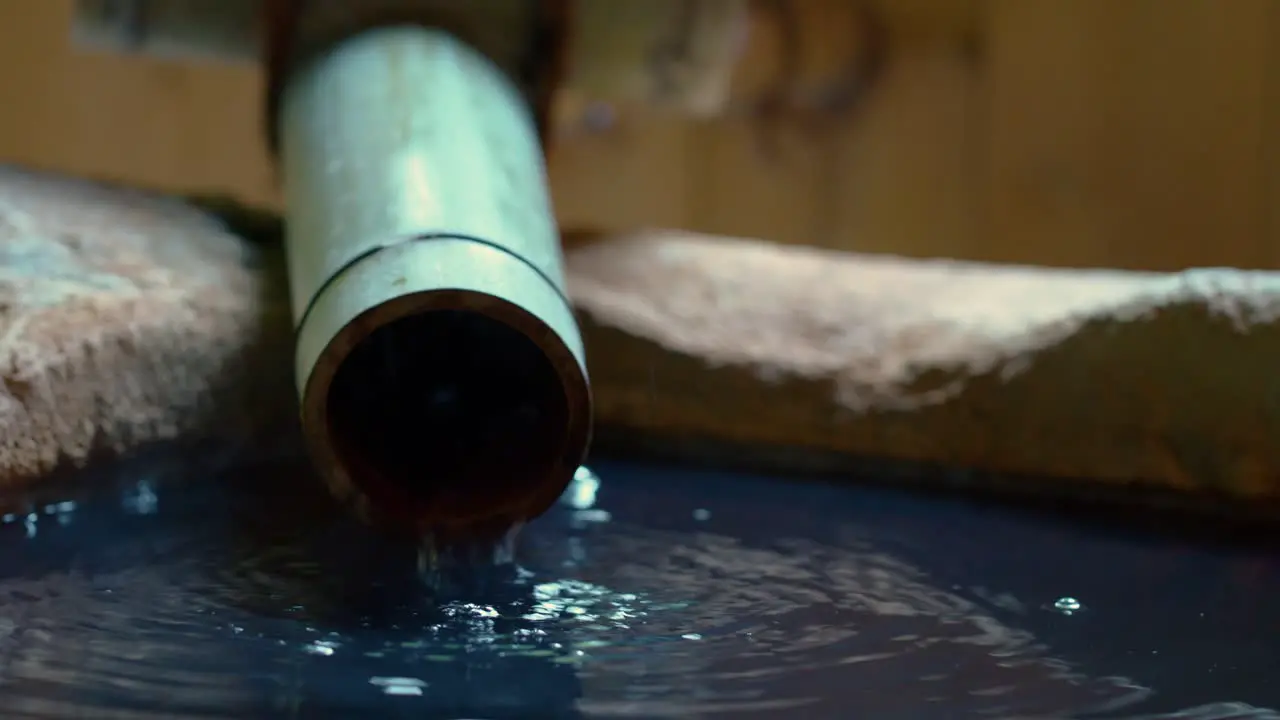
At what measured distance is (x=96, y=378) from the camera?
5.37 ft

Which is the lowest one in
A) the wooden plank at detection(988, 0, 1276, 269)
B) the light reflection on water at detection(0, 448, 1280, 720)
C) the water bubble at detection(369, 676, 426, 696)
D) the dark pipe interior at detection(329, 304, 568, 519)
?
the water bubble at detection(369, 676, 426, 696)

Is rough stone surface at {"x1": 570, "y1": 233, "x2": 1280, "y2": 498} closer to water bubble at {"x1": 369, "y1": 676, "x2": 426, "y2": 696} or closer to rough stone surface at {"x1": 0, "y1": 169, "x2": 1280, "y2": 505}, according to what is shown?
rough stone surface at {"x1": 0, "y1": 169, "x2": 1280, "y2": 505}

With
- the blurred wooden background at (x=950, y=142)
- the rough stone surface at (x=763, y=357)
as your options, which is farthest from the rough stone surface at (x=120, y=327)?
the blurred wooden background at (x=950, y=142)

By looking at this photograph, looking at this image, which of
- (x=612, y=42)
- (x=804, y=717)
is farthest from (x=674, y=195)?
(x=804, y=717)

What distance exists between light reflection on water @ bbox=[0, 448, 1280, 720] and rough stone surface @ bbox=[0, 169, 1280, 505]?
14 cm

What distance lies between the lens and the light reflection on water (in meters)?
1.04

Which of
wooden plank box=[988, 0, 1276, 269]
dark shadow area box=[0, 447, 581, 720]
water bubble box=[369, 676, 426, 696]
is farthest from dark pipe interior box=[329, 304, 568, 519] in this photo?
A: wooden plank box=[988, 0, 1276, 269]

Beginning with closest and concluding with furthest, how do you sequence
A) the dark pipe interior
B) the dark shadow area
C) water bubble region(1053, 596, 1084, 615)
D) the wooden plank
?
the dark shadow area
water bubble region(1053, 596, 1084, 615)
the dark pipe interior
the wooden plank

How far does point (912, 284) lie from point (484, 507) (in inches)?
47.7

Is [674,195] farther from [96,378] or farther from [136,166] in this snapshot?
[96,378]

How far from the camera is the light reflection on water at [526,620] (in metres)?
1.04

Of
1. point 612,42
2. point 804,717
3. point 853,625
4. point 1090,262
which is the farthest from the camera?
point 1090,262

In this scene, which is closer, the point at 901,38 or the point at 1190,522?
the point at 1190,522

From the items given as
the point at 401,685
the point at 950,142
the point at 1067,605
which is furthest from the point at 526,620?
the point at 950,142
